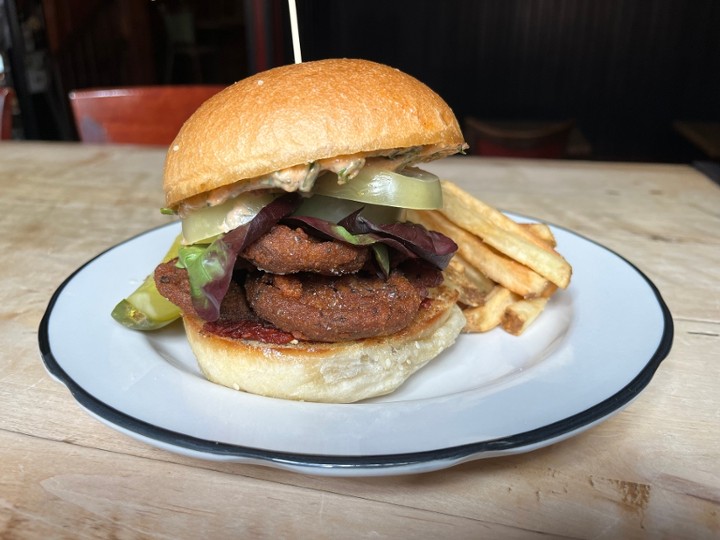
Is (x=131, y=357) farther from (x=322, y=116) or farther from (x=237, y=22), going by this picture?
(x=237, y=22)

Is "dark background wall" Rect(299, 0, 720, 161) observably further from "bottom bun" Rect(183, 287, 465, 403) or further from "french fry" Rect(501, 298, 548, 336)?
"bottom bun" Rect(183, 287, 465, 403)

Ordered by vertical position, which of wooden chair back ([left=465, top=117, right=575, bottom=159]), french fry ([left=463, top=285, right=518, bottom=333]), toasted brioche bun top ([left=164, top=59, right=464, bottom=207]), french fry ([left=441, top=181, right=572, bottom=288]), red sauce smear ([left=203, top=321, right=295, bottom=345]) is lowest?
wooden chair back ([left=465, top=117, right=575, bottom=159])

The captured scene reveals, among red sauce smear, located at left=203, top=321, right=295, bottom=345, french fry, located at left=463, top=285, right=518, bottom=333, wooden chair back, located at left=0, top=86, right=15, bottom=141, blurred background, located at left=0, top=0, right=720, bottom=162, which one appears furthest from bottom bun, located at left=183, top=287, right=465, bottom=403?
blurred background, located at left=0, top=0, right=720, bottom=162

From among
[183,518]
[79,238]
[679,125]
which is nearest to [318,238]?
[183,518]

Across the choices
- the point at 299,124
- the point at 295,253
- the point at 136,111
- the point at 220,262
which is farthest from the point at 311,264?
the point at 136,111

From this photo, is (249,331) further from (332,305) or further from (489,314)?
(489,314)

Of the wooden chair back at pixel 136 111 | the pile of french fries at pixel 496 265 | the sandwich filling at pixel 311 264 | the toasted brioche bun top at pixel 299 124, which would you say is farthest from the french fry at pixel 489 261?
the wooden chair back at pixel 136 111
